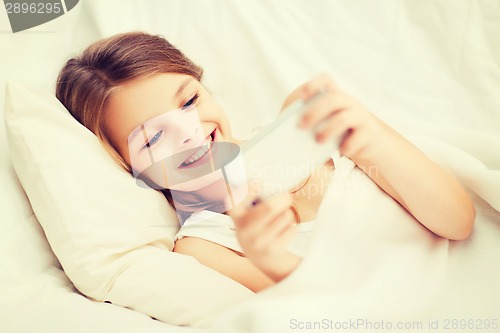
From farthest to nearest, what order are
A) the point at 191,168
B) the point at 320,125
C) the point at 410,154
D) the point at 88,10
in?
the point at 88,10 → the point at 191,168 → the point at 410,154 → the point at 320,125

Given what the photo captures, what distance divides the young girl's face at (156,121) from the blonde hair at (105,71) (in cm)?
1

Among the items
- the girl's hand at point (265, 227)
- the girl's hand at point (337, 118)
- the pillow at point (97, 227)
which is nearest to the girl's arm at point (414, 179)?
the girl's hand at point (337, 118)

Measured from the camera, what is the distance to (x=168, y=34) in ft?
3.65

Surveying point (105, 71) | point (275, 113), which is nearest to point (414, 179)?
point (275, 113)

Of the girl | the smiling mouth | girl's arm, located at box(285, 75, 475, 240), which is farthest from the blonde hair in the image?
girl's arm, located at box(285, 75, 475, 240)

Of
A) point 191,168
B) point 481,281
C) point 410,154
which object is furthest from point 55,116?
point 481,281

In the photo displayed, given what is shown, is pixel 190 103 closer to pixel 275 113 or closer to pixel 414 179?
pixel 275 113

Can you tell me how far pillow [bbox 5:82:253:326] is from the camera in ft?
2.11

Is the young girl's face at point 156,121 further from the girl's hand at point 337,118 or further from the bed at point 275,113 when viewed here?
the girl's hand at point 337,118

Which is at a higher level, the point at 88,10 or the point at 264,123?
the point at 88,10

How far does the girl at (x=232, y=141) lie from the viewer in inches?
21.6

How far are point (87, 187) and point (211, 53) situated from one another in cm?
50

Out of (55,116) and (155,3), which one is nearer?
(55,116)

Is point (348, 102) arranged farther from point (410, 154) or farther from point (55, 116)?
point (55, 116)
